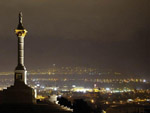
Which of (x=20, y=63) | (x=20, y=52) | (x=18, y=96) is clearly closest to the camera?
(x=18, y=96)

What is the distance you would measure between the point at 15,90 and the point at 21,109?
4.41 meters

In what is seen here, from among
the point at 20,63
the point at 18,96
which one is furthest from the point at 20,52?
the point at 18,96

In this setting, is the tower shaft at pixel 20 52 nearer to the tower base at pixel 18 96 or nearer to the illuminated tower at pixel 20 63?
the illuminated tower at pixel 20 63

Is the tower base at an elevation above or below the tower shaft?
below

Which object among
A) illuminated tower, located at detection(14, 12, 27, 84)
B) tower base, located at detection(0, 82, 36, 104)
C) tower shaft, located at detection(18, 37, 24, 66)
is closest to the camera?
tower base, located at detection(0, 82, 36, 104)

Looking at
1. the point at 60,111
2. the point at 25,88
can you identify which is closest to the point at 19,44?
the point at 25,88

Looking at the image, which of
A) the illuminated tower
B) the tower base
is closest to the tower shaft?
the illuminated tower

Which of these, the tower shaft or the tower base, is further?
the tower shaft

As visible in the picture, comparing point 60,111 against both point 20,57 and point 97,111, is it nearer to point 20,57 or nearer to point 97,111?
point 20,57

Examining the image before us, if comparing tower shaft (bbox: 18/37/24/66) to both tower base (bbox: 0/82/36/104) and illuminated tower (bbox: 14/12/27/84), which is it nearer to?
illuminated tower (bbox: 14/12/27/84)

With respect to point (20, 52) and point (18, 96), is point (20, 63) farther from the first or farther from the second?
point (18, 96)

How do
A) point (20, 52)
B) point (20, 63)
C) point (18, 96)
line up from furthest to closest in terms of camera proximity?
point (20, 52) < point (20, 63) < point (18, 96)

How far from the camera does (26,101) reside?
165ft

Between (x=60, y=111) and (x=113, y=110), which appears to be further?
(x=113, y=110)
